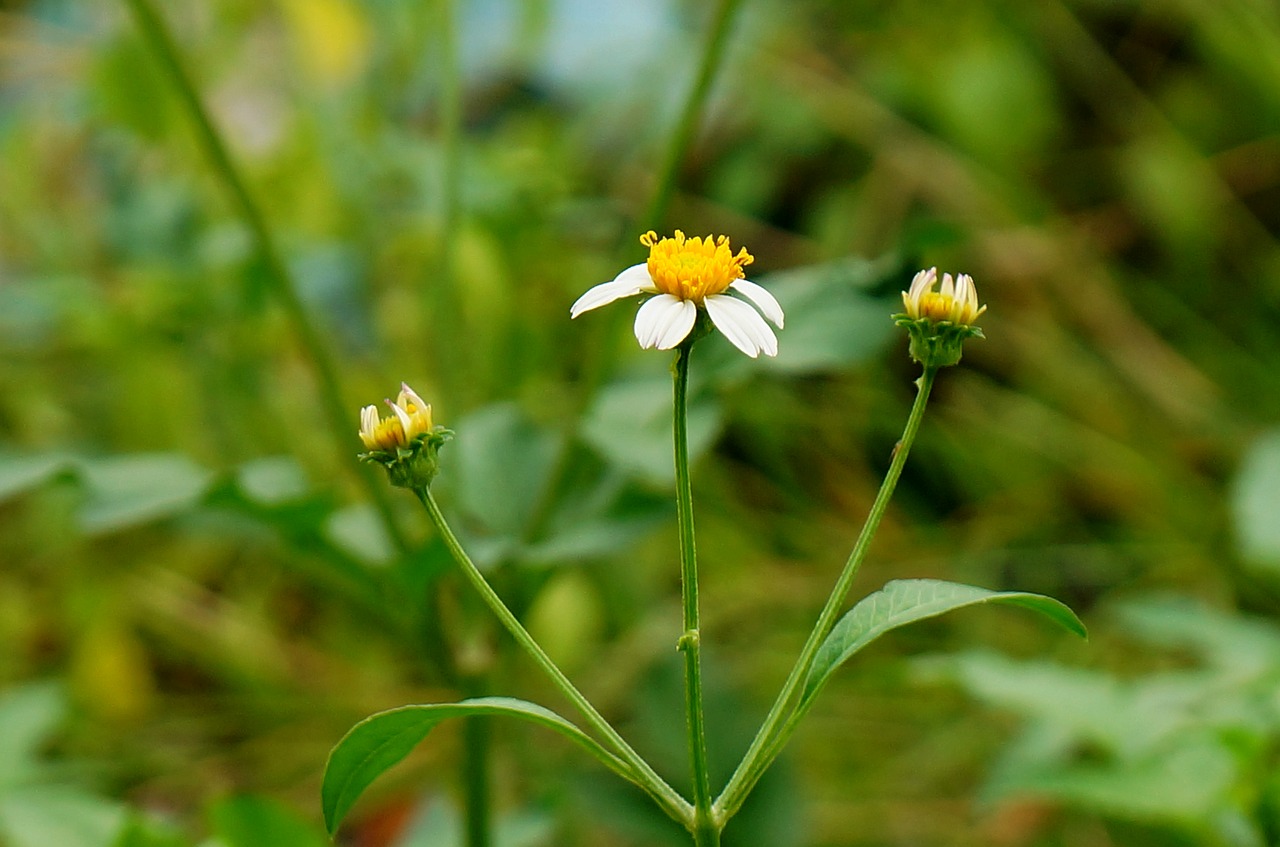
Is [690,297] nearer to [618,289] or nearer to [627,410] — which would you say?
[618,289]

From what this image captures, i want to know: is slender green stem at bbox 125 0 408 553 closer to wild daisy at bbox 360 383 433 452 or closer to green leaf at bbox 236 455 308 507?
green leaf at bbox 236 455 308 507

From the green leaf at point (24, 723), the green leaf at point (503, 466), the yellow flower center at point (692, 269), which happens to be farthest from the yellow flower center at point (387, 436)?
the green leaf at point (24, 723)

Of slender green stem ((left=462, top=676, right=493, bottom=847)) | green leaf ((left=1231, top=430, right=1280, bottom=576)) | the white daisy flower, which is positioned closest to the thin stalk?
slender green stem ((left=462, top=676, right=493, bottom=847))

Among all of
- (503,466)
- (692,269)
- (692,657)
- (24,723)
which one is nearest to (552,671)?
(692,657)

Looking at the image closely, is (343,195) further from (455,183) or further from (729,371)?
(729,371)

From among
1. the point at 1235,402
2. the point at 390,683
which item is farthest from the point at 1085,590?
the point at 390,683

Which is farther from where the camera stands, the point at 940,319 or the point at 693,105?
the point at 693,105

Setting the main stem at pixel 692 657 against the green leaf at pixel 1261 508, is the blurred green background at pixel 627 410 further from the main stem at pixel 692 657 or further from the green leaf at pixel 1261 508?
the main stem at pixel 692 657
